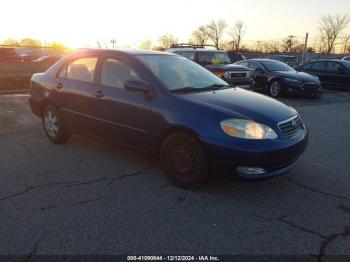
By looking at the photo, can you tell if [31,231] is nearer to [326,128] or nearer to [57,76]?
[57,76]

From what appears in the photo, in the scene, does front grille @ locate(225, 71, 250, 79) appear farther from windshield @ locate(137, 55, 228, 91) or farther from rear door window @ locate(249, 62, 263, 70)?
windshield @ locate(137, 55, 228, 91)

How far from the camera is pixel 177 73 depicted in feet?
16.1

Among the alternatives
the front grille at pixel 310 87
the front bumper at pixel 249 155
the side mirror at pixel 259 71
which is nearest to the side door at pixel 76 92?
the front bumper at pixel 249 155

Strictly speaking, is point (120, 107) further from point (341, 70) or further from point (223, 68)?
point (341, 70)

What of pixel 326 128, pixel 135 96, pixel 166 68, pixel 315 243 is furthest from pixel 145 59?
pixel 326 128

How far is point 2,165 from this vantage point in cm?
502

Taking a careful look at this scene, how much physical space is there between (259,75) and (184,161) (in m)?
10.1

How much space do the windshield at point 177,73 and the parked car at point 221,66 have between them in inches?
245

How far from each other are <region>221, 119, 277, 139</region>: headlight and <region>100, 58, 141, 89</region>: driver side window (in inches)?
56.3

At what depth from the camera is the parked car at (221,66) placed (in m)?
11.5

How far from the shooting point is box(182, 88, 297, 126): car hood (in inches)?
157

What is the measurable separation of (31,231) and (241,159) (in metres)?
2.18

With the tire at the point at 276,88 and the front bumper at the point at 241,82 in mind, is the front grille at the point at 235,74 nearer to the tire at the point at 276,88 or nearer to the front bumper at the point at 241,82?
the front bumper at the point at 241,82

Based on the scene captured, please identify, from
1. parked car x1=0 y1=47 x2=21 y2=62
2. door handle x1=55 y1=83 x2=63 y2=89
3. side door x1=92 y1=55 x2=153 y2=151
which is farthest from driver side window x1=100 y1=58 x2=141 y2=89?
parked car x1=0 y1=47 x2=21 y2=62
